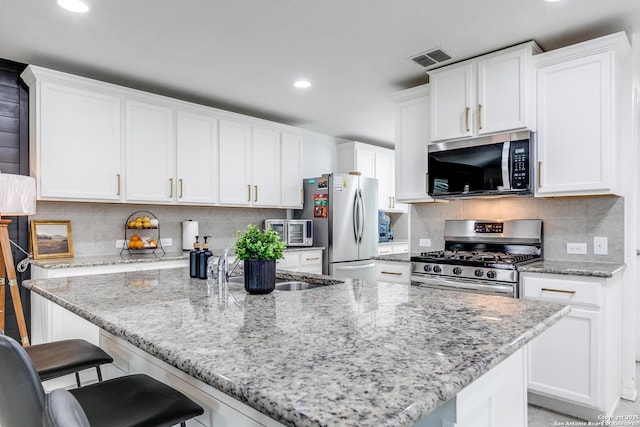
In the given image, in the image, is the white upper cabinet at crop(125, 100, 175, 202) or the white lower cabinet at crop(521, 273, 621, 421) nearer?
the white lower cabinet at crop(521, 273, 621, 421)

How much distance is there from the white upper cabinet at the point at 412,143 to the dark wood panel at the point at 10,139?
318 cm

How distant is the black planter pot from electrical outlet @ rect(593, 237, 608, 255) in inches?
94.8

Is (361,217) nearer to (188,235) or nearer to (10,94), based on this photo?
(188,235)

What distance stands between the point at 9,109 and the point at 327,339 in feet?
11.6

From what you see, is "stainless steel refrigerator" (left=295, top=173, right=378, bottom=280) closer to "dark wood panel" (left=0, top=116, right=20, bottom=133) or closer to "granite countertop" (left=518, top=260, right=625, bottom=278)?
"granite countertop" (left=518, top=260, right=625, bottom=278)

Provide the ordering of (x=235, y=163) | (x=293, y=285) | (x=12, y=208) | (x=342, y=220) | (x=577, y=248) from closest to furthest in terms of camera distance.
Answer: (x=293, y=285)
(x=12, y=208)
(x=577, y=248)
(x=235, y=163)
(x=342, y=220)

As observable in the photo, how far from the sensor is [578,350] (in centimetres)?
238

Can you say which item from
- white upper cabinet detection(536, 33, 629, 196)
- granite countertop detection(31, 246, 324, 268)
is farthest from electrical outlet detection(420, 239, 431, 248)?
granite countertop detection(31, 246, 324, 268)

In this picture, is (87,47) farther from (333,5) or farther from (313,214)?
(313,214)

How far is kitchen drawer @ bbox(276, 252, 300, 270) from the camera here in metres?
4.30

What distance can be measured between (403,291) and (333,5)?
1.72 meters

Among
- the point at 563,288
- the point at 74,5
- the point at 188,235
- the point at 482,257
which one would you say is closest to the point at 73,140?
the point at 74,5

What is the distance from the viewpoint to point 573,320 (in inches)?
94.4

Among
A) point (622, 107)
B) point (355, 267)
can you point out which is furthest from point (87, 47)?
point (622, 107)
